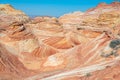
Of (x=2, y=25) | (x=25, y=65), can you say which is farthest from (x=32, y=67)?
(x=2, y=25)

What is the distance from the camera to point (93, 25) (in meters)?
67.6

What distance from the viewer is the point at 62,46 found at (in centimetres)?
6347

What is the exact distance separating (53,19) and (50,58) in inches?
552

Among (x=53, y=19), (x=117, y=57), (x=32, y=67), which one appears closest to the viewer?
(x=117, y=57)

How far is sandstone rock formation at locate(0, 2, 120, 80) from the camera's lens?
51.7 meters

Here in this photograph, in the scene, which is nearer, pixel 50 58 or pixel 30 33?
pixel 50 58

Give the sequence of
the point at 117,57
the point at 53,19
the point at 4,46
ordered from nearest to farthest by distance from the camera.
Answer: the point at 117,57 < the point at 4,46 < the point at 53,19

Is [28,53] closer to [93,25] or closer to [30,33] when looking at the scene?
[30,33]

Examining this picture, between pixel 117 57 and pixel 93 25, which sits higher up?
pixel 93 25

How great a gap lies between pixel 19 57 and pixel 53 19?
1479 cm

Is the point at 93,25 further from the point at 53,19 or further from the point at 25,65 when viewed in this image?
the point at 25,65

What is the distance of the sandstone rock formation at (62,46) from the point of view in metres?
51.7

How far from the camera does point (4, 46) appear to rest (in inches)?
2450

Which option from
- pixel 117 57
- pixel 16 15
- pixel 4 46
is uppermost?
pixel 16 15
